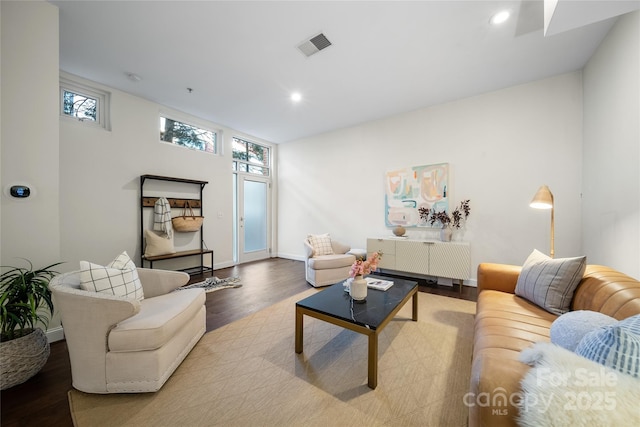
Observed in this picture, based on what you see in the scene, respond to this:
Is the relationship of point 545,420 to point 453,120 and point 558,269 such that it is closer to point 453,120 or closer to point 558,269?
point 558,269

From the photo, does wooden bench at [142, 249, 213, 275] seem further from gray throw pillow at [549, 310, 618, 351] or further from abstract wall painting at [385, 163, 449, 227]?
gray throw pillow at [549, 310, 618, 351]

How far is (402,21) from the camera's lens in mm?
2201

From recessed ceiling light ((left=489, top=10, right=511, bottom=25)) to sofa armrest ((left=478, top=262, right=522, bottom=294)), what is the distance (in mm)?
2282

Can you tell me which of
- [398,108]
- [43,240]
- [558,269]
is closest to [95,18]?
[43,240]

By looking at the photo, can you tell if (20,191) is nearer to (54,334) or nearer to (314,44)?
(54,334)

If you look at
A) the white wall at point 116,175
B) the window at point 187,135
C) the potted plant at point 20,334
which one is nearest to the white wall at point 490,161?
the window at point 187,135

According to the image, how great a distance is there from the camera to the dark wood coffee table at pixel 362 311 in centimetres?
156

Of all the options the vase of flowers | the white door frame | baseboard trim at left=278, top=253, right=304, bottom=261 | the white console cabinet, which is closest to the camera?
the vase of flowers

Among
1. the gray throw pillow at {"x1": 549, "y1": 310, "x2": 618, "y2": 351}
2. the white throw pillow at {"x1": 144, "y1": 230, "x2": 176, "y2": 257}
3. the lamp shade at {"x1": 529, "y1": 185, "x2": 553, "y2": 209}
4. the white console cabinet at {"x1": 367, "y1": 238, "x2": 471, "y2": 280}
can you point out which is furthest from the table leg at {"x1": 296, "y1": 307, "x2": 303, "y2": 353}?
the white throw pillow at {"x1": 144, "y1": 230, "x2": 176, "y2": 257}

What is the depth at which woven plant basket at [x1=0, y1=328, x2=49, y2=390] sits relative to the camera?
1515 millimetres

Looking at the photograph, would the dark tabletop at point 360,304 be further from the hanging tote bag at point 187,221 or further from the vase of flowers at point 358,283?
the hanging tote bag at point 187,221

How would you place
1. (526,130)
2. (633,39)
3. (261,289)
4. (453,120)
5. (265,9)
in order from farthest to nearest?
(453,120), (261,289), (526,130), (265,9), (633,39)

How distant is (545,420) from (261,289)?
10.7ft

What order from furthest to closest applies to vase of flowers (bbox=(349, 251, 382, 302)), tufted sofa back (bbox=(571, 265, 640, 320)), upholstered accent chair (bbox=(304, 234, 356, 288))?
upholstered accent chair (bbox=(304, 234, 356, 288)) → vase of flowers (bbox=(349, 251, 382, 302)) → tufted sofa back (bbox=(571, 265, 640, 320))
